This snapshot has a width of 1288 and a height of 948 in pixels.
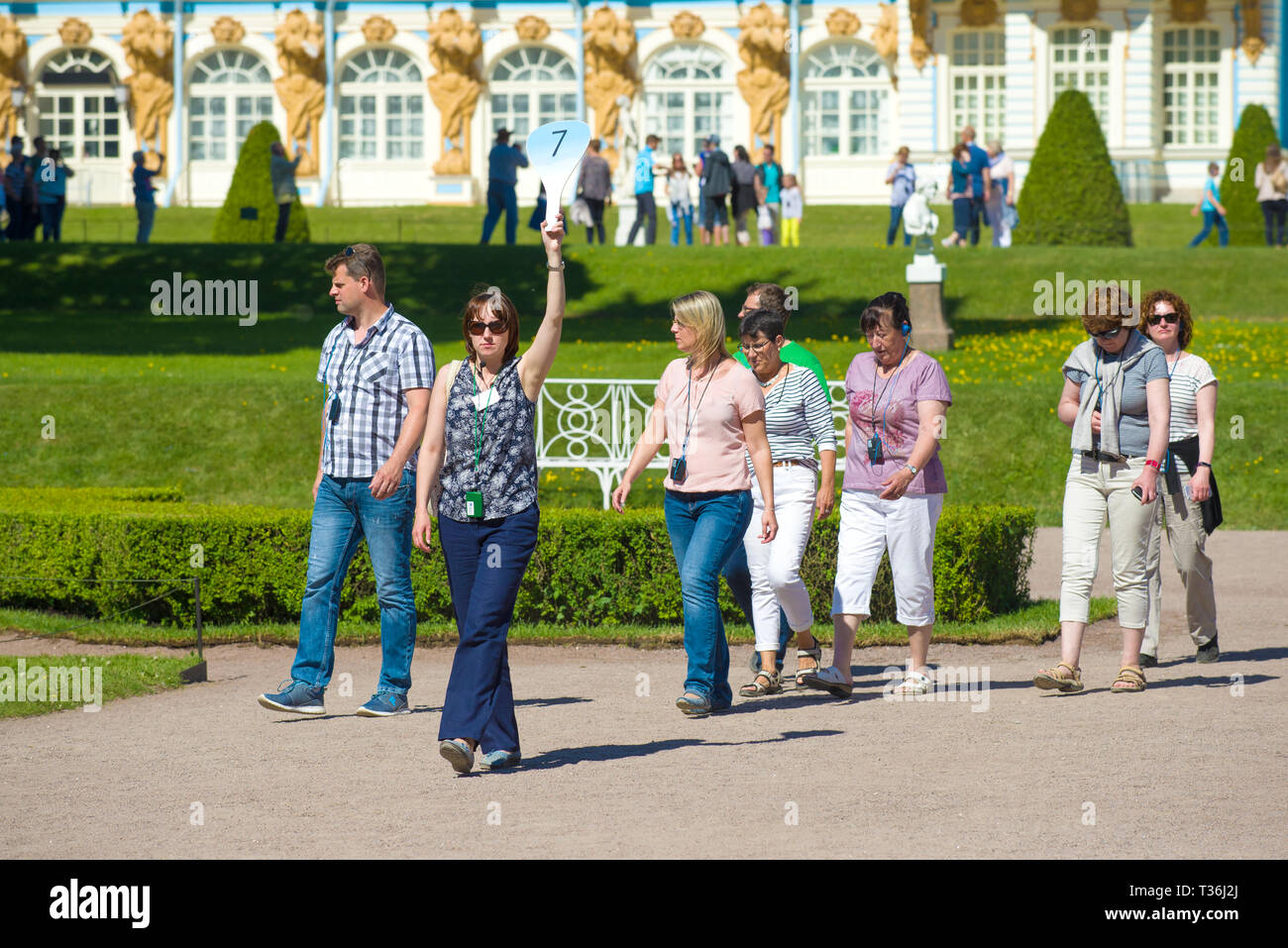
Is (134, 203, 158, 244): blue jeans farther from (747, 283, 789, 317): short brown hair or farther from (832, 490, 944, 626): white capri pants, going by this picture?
(832, 490, 944, 626): white capri pants

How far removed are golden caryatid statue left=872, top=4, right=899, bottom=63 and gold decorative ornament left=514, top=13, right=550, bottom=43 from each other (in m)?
7.11

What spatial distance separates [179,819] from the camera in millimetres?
5145

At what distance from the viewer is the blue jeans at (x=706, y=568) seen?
6734mm

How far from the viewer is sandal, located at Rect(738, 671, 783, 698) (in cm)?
729

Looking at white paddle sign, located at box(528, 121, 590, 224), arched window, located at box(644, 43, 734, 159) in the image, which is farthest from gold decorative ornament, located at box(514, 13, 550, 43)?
white paddle sign, located at box(528, 121, 590, 224)

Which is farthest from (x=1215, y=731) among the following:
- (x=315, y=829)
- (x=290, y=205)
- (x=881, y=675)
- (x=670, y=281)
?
(x=290, y=205)

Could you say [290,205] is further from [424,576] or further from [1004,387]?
[424,576]

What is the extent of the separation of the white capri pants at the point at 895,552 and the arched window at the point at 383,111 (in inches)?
1308

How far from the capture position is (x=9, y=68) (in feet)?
127

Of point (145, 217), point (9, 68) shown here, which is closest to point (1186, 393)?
point (145, 217)

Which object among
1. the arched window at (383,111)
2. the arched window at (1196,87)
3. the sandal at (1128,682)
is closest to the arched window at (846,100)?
the arched window at (1196,87)

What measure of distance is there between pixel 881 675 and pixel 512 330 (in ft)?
8.98

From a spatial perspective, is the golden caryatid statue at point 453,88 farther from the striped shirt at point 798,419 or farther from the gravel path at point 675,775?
the striped shirt at point 798,419

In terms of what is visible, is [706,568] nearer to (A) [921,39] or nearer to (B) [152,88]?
(A) [921,39]
